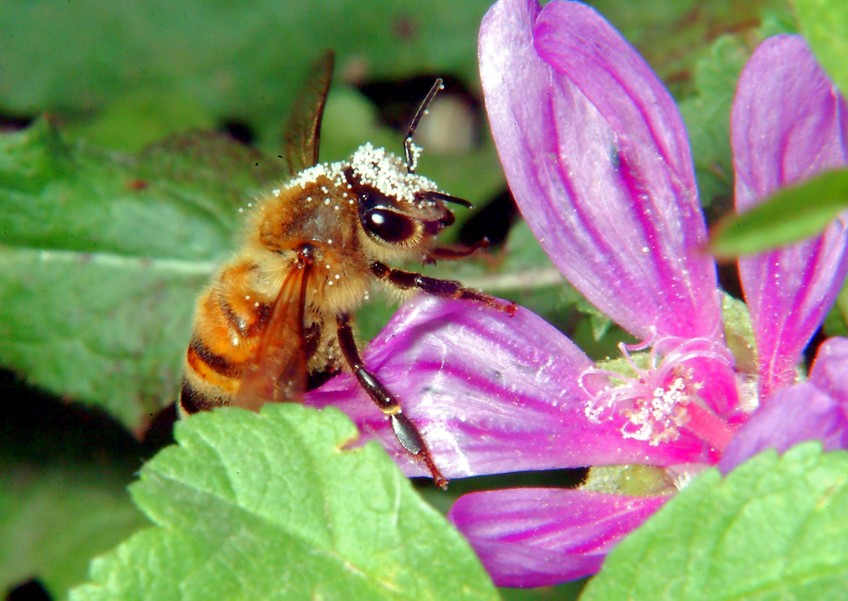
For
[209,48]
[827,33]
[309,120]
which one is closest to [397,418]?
[309,120]

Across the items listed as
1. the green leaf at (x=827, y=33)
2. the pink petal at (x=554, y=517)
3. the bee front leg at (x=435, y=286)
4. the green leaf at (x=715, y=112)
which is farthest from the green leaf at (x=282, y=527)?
the green leaf at (x=715, y=112)

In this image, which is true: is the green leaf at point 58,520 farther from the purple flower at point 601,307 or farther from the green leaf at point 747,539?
the green leaf at point 747,539

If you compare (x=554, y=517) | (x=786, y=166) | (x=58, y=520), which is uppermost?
(x=786, y=166)

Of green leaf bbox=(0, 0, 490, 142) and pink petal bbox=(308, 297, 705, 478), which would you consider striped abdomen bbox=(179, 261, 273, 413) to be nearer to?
pink petal bbox=(308, 297, 705, 478)

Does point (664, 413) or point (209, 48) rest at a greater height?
point (664, 413)

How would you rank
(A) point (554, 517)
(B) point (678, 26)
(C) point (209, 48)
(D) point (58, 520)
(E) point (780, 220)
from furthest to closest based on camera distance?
(C) point (209, 48)
(B) point (678, 26)
(D) point (58, 520)
(A) point (554, 517)
(E) point (780, 220)

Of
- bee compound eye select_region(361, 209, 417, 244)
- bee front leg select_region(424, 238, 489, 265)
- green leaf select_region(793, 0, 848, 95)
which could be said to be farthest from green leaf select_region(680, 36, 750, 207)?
green leaf select_region(793, 0, 848, 95)

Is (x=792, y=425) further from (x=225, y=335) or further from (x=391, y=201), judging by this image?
(x=225, y=335)

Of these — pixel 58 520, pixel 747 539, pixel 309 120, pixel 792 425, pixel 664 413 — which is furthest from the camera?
pixel 58 520
